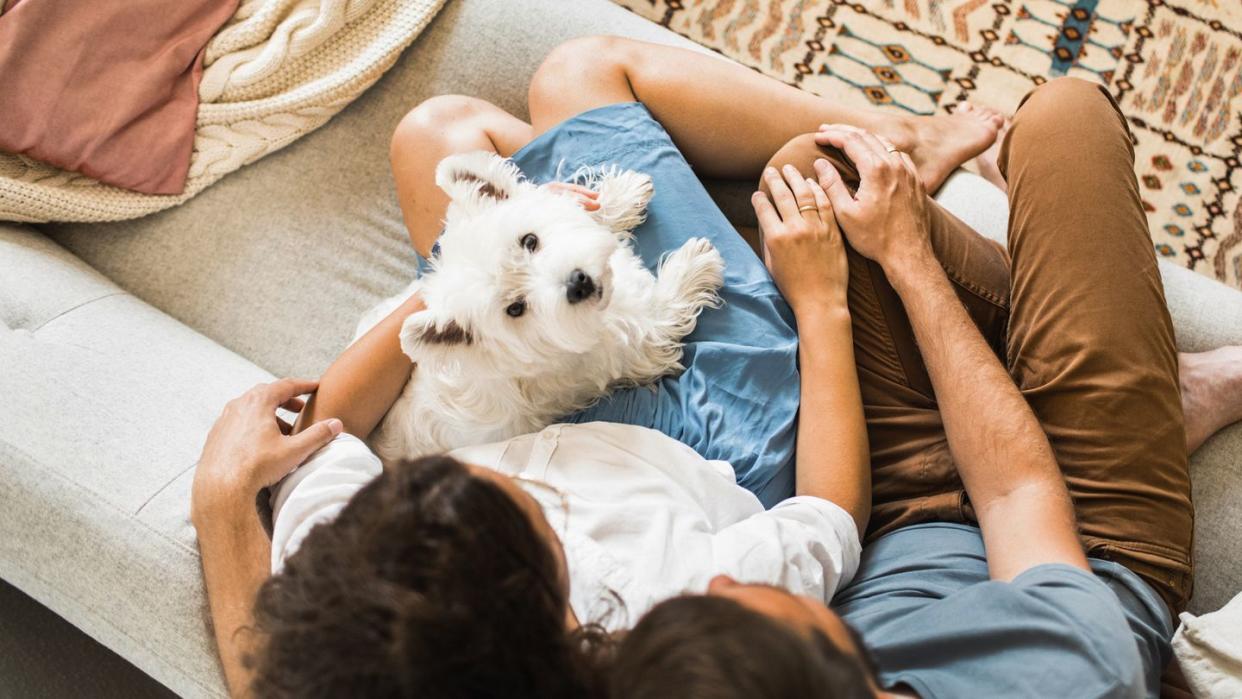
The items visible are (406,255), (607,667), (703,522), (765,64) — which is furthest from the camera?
(765,64)

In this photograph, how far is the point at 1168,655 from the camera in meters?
1.22

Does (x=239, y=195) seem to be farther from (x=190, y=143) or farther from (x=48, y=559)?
(x=48, y=559)

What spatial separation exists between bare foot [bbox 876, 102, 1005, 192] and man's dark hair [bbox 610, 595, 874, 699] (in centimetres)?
116

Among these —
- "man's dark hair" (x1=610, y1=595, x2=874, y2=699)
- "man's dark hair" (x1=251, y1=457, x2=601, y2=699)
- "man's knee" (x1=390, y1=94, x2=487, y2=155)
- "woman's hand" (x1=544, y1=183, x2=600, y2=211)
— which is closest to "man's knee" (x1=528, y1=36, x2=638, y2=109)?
"man's knee" (x1=390, y1=94, x2=487, y2=155)

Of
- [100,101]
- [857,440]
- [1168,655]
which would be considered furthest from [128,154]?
[1168,655]

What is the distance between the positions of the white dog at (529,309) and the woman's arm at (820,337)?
13cm

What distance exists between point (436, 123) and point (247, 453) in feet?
2.37

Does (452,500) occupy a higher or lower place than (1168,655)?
higher

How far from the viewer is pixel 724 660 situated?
0.64 m

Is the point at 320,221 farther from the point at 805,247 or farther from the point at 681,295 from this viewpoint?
the point at 805,247

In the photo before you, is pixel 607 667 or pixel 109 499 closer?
pixel 607 667

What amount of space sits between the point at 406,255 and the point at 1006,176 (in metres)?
1.20

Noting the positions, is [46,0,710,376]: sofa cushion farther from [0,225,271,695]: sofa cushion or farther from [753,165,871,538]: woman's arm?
[753,165,871,538]: woman's arm

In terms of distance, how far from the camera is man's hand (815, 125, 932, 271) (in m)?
1.41
